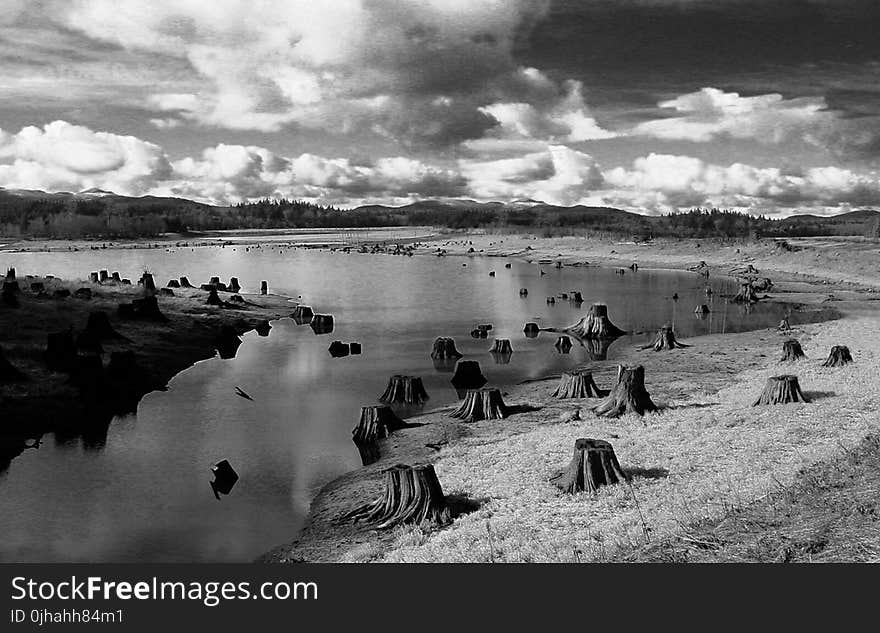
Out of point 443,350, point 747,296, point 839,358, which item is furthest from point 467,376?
point 747,296

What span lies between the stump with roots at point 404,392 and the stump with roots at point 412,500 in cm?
1185

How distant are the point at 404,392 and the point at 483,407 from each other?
186 inches

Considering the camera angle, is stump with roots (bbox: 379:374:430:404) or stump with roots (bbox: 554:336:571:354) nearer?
stump with roots (bbox: 379:374:430:404)

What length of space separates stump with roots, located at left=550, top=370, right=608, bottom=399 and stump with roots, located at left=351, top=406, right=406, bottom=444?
6.61 meters

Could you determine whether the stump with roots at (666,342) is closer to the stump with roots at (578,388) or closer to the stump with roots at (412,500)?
the stump with roots at (578,388)

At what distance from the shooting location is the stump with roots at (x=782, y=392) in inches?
837

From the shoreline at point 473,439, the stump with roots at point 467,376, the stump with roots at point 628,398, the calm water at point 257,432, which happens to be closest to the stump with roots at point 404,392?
the calm water at point 257,432

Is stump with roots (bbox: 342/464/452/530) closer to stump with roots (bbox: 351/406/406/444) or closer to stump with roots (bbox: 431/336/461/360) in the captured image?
stump with roots (bbox: 351/406/406/444)

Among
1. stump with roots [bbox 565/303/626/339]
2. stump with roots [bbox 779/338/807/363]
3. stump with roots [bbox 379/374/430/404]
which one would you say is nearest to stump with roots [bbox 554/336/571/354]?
stump with roots [bbox 565/303/626/339]

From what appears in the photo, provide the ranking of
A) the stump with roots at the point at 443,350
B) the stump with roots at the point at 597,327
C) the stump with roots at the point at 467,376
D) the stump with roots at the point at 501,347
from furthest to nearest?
the stump with roots at the point at 597,327 → the stump with roots at the point at 501,347 → the stump with roots at the point at 443,350 → the stump with roots at the point at 467,376

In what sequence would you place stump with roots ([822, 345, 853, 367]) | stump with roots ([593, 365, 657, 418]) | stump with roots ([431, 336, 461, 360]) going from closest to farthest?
stump with roots ([593, 365, 657, 418]), stump with roots ([822, 345, 853, 367]), stump with roots ([431, 336, 461, 360])

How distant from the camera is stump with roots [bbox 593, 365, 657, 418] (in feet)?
73.7

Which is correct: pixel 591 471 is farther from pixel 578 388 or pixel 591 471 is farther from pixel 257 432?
pixel 257 432

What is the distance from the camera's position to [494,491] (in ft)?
53.1
